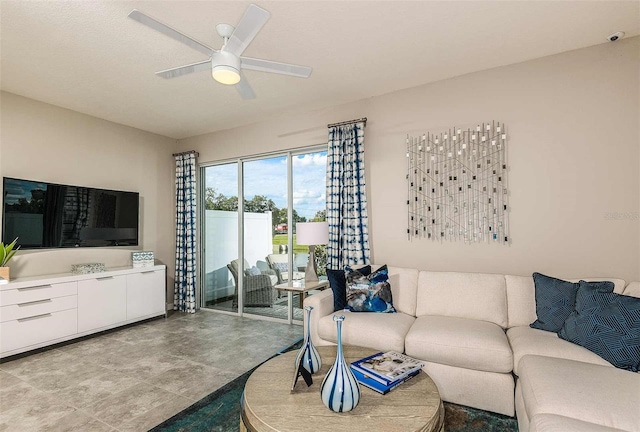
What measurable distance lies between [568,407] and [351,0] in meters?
2.51

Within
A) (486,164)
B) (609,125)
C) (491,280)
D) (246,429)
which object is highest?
(609,125)

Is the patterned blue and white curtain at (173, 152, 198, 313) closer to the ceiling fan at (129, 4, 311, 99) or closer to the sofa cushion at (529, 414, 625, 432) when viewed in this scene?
the ceiling fan at (129, 4, 311, 99)

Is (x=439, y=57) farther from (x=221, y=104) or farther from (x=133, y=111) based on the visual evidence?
(x=133, y=111)

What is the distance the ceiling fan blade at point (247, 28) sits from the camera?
5.55 feet

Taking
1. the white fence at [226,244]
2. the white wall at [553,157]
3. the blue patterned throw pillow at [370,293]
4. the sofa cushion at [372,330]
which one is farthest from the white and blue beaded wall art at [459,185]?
the white fence at [226,244]

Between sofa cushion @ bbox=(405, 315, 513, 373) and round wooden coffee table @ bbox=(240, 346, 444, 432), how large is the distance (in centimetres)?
57

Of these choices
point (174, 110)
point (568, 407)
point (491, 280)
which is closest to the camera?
point (568, 407)

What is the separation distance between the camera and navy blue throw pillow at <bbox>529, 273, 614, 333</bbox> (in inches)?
86.5

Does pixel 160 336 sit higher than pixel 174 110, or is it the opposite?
pixel 174 110

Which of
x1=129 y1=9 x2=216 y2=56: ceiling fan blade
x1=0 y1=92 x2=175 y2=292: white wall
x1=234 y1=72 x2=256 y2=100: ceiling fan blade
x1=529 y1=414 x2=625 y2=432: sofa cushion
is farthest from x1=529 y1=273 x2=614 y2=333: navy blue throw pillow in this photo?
x1=0 y1=92 x2=175 y2=292: white wall

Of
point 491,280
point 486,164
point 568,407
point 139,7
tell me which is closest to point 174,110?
point 139,7

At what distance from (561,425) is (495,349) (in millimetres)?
798

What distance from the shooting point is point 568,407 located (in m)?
1.37

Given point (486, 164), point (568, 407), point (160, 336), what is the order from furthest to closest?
1. point (160, 336)
2. point (486, 164)
3. point (568, 407)
